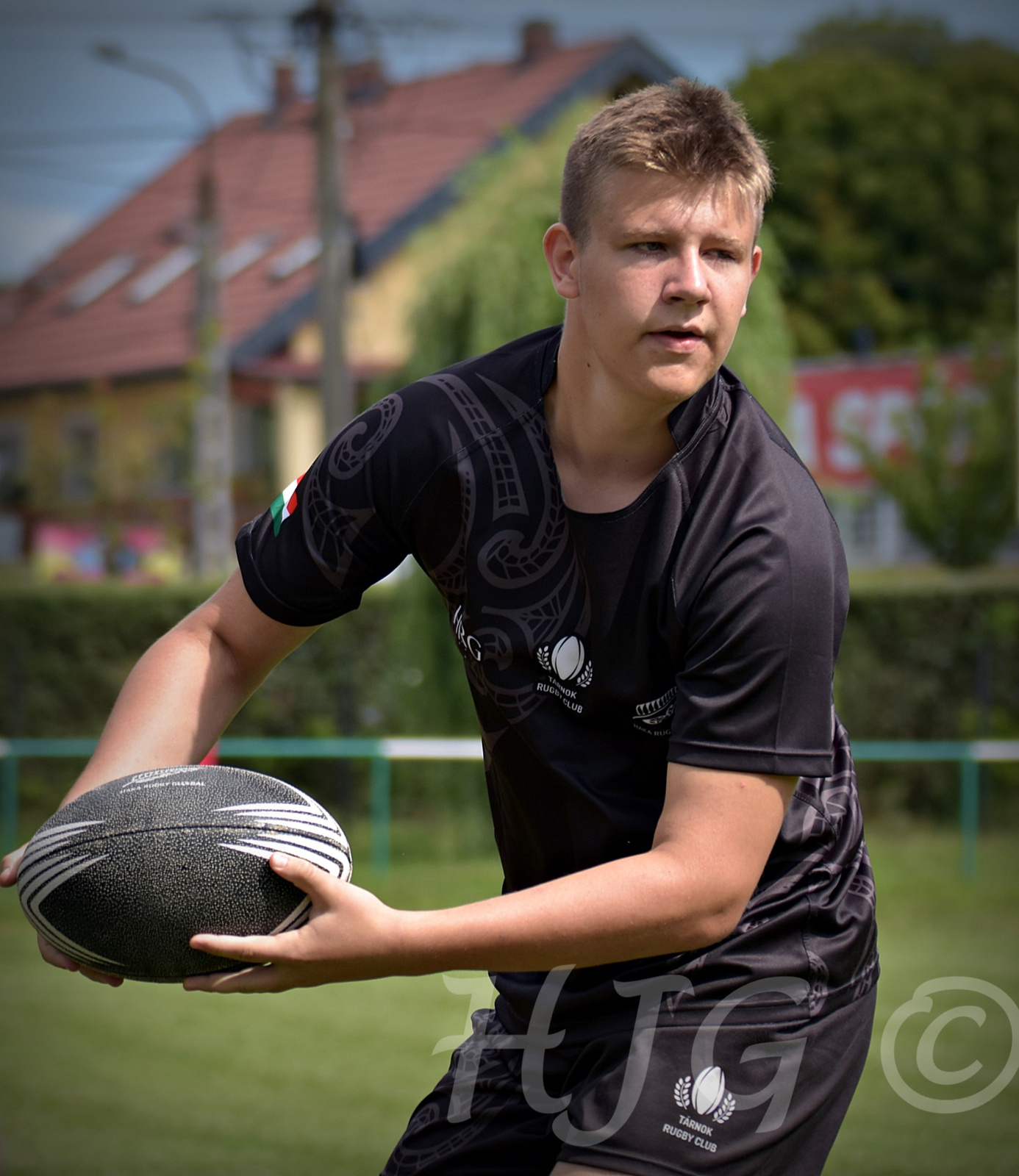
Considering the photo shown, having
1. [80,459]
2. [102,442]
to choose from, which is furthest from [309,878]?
[80,459]

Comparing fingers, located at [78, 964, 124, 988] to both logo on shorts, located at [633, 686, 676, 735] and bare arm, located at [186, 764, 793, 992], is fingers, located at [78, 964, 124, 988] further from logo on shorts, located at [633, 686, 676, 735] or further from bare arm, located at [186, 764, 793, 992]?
logo on shorts, located at [633, 686, 676, 735]

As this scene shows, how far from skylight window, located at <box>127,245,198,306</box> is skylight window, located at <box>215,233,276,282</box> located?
0.79 m

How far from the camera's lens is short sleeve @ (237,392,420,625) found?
7.72ft

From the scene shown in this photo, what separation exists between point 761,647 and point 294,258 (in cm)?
2301

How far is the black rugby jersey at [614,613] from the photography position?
2.01 meters

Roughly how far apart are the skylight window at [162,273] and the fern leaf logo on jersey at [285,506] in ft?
80.2

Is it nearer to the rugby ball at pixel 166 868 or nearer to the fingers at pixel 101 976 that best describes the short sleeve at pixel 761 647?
the rugby ball at pixel 166 868

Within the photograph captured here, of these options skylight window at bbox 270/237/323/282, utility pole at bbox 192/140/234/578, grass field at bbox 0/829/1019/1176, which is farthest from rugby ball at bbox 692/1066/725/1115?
skylight window at bbox 270/237/323/282

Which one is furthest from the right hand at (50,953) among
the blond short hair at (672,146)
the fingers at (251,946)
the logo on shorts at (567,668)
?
the blond short hair at (672,146)

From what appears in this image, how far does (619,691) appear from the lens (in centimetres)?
215

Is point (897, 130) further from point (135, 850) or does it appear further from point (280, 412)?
point (135, 850)

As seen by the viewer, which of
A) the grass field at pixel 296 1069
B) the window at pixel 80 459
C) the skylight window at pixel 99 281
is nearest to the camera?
the grass field at pixel 296 1069

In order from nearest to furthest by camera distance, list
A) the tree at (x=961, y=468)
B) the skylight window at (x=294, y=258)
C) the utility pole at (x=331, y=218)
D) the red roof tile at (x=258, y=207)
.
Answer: the utility pole at (x=331, y=218) < the tree at (x=961, y=468) < the red roof tile at (x=258, y=207) < the skylight window at (x=294, y=258)

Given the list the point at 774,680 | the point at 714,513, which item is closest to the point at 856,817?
the point at 774,680
